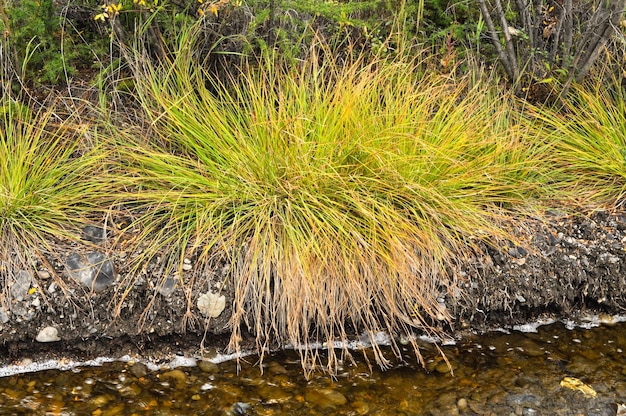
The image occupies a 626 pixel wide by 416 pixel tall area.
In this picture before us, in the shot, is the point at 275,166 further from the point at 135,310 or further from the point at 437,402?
the point at 437,402

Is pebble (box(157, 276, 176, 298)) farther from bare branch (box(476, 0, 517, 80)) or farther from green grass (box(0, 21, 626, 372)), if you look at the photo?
bare branch (box(476, 0, 517, 80))

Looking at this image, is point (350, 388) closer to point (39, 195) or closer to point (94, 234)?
point (94, 234)

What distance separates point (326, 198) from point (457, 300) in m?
0.74

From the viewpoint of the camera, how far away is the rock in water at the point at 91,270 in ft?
8.92

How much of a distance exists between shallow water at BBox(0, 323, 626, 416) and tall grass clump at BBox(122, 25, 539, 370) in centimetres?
15

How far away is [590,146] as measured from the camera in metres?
3.50

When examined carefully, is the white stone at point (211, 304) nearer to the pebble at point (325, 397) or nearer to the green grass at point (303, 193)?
the green grass at point (303, 193)

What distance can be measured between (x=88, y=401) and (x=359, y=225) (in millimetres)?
1303

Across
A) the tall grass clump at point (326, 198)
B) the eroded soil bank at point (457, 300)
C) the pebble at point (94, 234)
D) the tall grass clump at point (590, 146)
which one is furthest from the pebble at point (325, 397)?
the tall grass clump at point (590, 146)

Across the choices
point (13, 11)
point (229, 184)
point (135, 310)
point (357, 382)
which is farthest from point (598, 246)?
point (13, 11)

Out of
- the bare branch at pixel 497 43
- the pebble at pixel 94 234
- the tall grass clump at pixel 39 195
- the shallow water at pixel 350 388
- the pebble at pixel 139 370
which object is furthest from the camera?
the bare branch at pixel 497 43

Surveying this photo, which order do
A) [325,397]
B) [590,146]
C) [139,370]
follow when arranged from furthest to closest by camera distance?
[590,146]
[139,370]
[325,397]

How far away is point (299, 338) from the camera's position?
2.65 metres

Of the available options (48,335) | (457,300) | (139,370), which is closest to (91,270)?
(48,335)
